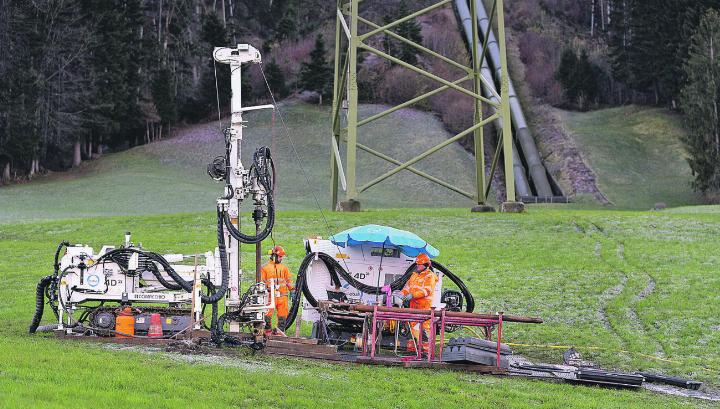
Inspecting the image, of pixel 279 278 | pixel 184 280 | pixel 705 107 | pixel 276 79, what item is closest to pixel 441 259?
pixel 279 278

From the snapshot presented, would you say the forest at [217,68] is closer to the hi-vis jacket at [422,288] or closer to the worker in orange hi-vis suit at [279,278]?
the hi-vis jacket at [422,288]

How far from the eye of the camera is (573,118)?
8106cm

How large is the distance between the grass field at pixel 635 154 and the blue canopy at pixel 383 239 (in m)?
43.4

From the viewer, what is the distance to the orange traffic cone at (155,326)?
1866 centimetres

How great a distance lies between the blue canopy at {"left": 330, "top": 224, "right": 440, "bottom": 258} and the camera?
20359 mm

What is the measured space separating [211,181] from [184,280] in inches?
2025

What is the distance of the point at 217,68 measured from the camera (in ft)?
270

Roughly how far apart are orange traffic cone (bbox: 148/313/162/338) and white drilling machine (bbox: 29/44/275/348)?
Result: 19 millimetres

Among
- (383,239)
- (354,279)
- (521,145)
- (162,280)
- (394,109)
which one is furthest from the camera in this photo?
(521,145)

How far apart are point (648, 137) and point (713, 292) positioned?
5150 centimetres

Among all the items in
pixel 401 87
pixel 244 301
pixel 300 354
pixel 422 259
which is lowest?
pixel 300 354

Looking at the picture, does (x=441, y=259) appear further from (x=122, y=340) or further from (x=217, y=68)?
(x=217, y=68)

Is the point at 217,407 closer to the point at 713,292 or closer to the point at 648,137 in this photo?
the point at 713,292

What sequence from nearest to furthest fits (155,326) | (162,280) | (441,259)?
(155,326), (162,280), (441,259)
